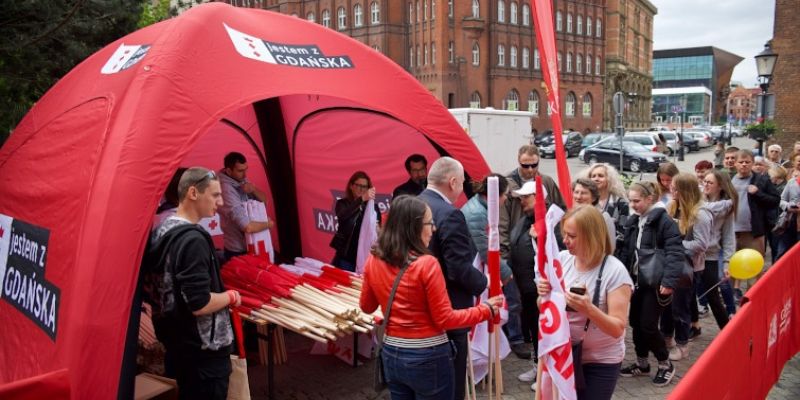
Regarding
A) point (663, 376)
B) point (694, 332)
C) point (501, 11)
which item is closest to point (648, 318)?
point (663, 376)

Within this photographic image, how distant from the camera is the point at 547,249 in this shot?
300 centimetres

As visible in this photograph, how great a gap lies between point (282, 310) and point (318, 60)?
2.09 metres

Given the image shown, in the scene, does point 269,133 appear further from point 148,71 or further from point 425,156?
point 148,71

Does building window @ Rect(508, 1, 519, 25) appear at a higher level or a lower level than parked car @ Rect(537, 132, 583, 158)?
higher

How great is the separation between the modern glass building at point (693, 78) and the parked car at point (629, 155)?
87.0 meters

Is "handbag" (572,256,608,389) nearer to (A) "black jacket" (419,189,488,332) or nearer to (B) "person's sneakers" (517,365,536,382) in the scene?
(A) "black jacket" (419,189,488,332)

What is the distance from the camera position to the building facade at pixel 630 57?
226ft

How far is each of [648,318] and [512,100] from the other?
173 ft

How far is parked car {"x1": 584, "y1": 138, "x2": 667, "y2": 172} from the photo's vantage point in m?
27.1

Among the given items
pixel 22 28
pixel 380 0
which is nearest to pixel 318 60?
pixel 22 28

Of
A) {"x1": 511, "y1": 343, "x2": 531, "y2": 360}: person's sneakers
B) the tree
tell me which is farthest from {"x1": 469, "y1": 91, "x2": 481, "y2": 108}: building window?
{"x1": 511, "y1": 343, "x2": 531, "y2": 360}: person's sneakers

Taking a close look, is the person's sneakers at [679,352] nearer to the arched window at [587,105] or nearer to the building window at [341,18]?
the building window at [341,18]

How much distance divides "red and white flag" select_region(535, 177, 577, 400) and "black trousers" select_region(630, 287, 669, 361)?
1.99 m

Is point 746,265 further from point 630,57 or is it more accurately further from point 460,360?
point 630,57
